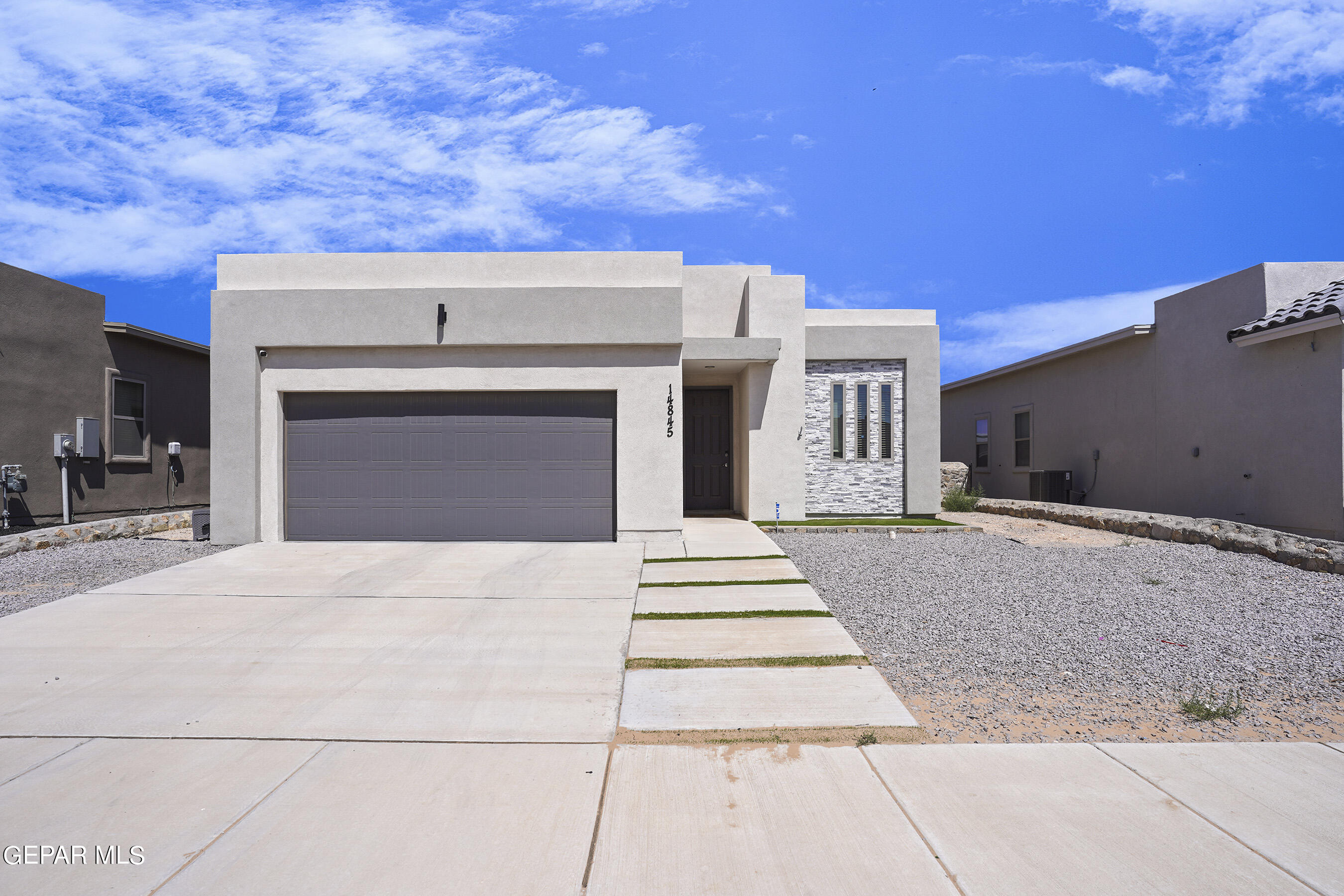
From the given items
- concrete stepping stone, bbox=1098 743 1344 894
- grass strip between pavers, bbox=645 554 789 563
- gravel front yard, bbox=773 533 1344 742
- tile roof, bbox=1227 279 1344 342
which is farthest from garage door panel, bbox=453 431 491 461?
tile roof, bbox=1227 279 1344 342

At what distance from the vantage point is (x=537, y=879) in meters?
2.54

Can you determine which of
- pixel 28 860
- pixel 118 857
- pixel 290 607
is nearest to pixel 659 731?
pixel 118 857

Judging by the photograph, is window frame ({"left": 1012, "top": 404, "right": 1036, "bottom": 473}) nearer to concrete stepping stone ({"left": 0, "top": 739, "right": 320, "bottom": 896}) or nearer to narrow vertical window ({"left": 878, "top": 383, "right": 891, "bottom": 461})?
narrow vertical window ({"left": 878, "top": 383, "right": 891, "bottom": 461})

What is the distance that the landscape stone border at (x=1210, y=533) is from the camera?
8148 mm

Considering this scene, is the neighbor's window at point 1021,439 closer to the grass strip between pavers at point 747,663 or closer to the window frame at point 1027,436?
the window frame at point 1027,436

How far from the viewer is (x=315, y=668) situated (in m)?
4.92

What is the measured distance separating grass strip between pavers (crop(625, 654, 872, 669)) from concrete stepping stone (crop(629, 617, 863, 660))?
5cm

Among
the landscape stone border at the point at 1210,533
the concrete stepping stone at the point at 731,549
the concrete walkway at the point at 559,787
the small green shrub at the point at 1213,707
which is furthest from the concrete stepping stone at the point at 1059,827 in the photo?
the landscape stone border at the point at 1210,533

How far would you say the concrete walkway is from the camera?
8.54ft

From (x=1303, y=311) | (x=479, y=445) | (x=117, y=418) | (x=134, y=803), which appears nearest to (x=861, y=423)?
(x=1303, y=311)

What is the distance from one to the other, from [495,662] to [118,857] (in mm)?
2464

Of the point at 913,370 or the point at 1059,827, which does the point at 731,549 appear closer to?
the point at 913,370

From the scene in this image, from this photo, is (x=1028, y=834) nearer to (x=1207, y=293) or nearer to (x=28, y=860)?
(x=28, y=860)

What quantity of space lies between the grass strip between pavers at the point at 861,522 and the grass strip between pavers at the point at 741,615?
5.52 metres
